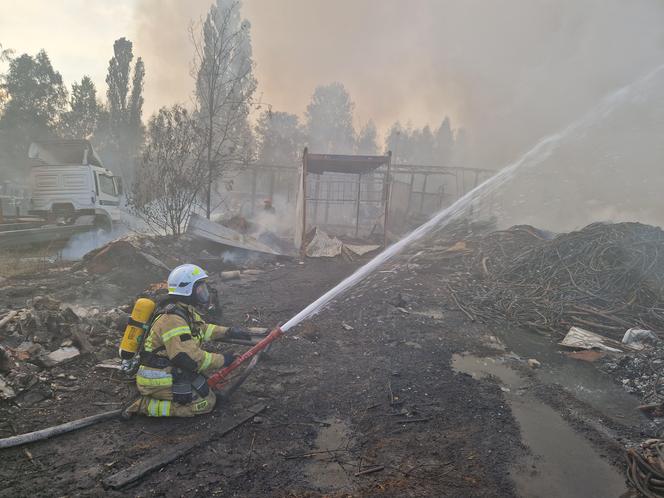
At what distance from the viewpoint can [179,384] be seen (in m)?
3.62

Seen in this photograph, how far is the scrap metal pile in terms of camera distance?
656 cm

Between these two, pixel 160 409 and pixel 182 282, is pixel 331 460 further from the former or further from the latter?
pixel 182 282

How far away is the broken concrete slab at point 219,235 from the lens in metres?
10.7

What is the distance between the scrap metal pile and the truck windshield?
1184cm

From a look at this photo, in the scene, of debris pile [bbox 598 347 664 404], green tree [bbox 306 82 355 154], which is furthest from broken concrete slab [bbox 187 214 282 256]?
green tree [bbox 306 82 355 154]

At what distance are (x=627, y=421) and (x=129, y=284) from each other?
26.3 ft

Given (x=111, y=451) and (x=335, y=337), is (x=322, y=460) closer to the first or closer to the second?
(x=111, y=451)

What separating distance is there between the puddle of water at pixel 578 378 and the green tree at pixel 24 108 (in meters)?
33.8

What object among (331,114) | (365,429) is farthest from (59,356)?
(331,114)

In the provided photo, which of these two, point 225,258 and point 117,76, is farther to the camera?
point 117,76

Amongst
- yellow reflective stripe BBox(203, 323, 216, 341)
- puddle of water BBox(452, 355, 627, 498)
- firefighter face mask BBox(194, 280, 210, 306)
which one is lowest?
puddle of water BBox(452, 355, 627, 498)

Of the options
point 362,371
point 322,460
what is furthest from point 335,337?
point 322,460

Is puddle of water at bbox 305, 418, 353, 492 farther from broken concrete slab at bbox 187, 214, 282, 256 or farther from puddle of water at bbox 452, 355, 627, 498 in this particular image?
broken concrete slab at bbox 187, 214, 282, 256

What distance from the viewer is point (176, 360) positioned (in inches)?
136
